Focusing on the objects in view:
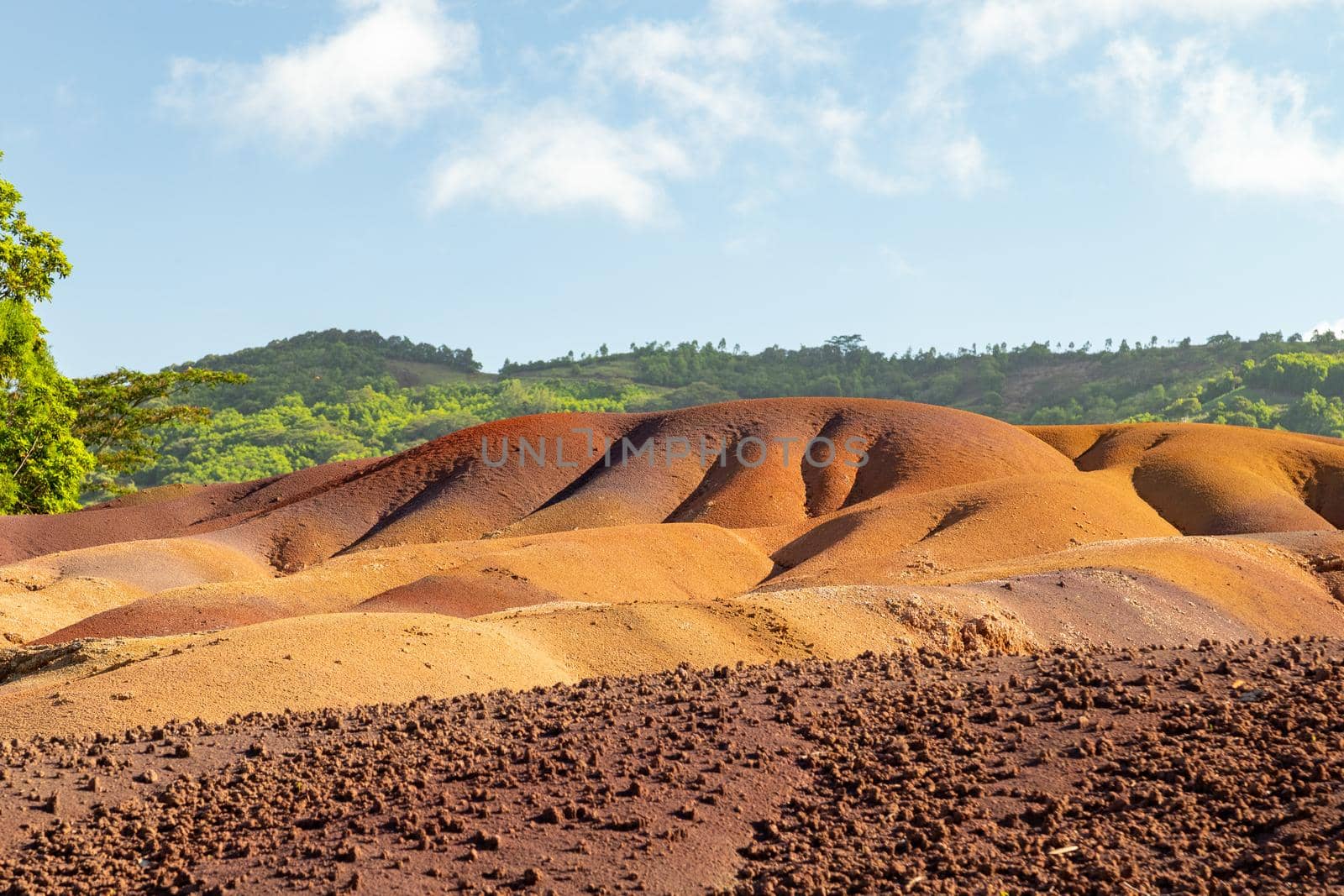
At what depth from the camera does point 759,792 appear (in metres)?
6.95

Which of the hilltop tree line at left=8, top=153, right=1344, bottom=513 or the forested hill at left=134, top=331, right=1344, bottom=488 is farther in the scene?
the forested hill at left=134, top=331, right=1344, bottom=488

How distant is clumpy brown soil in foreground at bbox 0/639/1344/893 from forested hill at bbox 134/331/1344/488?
230ft

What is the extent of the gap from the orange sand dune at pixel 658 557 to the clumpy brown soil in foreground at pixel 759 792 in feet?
10.5

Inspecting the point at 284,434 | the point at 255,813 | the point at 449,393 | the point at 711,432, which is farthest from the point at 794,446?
the point at 449,393

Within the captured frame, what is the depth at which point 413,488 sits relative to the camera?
3847 cm

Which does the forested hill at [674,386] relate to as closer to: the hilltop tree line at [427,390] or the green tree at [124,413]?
the hilltop tree line at [427,390]

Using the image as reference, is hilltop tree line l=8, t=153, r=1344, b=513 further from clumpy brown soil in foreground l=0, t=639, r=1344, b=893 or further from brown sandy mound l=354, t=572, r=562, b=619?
clumpy brown soil in foreground l=0, t=639, r=1344, b=893

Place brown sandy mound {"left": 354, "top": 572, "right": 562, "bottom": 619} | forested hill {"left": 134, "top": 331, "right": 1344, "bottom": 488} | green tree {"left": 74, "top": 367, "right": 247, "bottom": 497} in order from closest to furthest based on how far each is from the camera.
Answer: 1. brown sandy mound {"left": 354, "top": 572, "right": 562, "bottom": 619}
2. green tree {"left": 74, "top": 367, "right": 247, "bottom": 497}
3. forested hill {"left": 134, "top": 331, "right": 1344, "bottom": 488}

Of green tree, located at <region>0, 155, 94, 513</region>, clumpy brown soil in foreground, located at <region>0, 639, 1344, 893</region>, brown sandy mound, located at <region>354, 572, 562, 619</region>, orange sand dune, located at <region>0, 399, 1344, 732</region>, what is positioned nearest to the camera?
clumpy brown soil in foreground, located at <region>0, 639, 1344, 893</region>

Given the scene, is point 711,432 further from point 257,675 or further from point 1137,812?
point 1137,812

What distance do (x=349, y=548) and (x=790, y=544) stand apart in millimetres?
13571

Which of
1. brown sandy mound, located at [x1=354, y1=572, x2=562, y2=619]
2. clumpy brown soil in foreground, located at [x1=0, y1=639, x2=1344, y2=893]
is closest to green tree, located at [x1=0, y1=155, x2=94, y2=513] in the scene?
brown sandy mound, located at [x1=354, y1=572, x2=562, y2=619]

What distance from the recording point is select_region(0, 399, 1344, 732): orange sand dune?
1281 cm

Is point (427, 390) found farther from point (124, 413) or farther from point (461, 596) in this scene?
point (461, 596)
